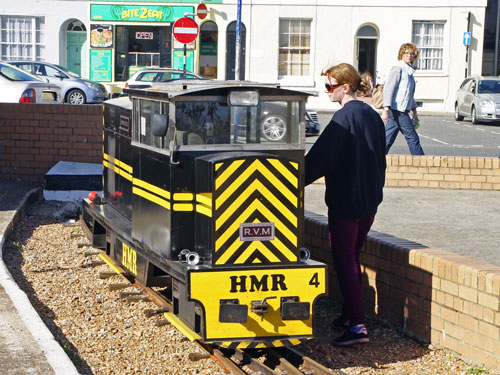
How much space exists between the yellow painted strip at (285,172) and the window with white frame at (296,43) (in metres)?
29.2

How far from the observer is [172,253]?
21.9ft

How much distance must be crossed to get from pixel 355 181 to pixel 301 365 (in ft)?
4.64

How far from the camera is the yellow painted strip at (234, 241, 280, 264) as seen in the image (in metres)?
6.31

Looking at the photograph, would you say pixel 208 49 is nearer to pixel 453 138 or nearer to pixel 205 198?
pixel 453 138

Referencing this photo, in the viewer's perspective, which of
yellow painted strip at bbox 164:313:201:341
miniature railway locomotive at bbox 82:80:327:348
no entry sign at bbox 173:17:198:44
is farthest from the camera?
no entry sign at bbox 173:17:198:44

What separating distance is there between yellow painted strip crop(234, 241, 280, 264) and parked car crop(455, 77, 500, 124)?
2215cm

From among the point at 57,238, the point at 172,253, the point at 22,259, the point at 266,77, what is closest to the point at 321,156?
the point at 172,253

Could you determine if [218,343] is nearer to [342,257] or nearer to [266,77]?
[342,257]

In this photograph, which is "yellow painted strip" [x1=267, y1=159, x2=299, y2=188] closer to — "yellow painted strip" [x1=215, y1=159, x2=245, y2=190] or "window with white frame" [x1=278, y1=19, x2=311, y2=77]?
"yellow painted strip" [x1=215, y1=159, x2=245, y2=190]

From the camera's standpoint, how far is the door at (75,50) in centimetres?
3497

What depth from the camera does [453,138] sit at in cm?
2297

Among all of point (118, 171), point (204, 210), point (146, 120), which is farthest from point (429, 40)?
point (204, 210)

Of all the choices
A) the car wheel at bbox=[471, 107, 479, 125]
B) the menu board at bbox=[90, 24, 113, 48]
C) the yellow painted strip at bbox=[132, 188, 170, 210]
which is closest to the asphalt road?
the car wheel at bbox=[471, 107, 479, 125]

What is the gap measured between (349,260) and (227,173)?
4.31 feet
